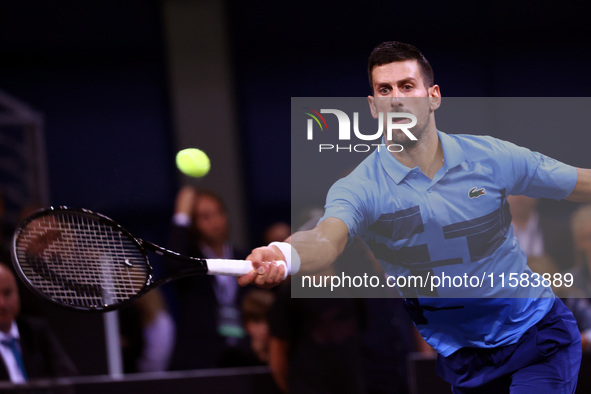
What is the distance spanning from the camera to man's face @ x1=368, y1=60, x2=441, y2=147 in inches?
72.1

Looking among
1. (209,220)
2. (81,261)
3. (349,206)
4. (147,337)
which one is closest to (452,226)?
(349,206)

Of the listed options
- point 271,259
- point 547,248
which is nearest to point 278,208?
point 547,248

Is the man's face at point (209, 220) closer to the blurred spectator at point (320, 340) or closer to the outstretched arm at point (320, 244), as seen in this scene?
the blurred spectator at point (320, 340)

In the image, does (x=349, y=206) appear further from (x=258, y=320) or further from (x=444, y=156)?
(x=258, y=320)

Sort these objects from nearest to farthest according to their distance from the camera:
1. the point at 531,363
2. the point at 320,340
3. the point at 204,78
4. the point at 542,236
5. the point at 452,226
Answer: the point at 531,363 → the point at 452,226 → the point at 542,236 → the point at 320,340 → the point at 204,78

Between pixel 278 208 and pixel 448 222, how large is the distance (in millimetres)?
1682

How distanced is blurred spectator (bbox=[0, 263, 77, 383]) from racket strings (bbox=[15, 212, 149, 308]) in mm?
833

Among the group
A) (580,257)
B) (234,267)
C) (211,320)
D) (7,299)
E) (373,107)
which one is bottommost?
(211,320)

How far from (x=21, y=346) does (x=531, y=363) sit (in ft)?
6.58

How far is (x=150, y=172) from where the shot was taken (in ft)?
8.32

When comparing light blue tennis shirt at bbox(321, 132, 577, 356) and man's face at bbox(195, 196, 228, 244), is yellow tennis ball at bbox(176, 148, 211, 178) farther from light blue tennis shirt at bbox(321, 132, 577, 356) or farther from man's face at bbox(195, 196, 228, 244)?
light blue tennis shirt at bbox(321, 132, 577, 356)

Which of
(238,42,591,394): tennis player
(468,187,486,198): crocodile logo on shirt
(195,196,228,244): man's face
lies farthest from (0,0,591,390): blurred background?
(468,187,486,198): crocodile logo on shirt

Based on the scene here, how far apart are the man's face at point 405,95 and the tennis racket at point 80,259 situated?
0.77 meters

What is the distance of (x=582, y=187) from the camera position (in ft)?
6.00
